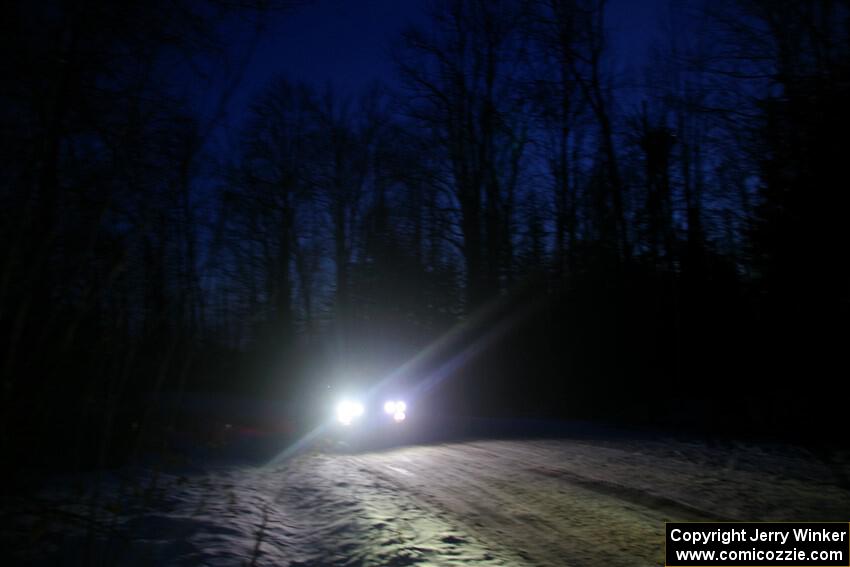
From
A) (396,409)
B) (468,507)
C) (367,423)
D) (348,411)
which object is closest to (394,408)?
(396,409)

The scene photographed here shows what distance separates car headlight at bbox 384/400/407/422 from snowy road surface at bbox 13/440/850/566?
385cm

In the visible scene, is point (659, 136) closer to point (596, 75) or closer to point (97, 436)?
point (596, 75)

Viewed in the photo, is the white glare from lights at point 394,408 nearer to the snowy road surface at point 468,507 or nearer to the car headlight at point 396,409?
the car headlight at point 396,409

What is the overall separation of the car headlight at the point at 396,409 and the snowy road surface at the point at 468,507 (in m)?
3.85

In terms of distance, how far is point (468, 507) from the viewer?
768cm

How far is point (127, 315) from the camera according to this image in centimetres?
472

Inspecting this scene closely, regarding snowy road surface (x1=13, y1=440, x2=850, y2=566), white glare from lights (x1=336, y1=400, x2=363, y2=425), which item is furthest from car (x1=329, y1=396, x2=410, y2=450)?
snowy road surface (x1=13, y1=440, x2=850, y2=566)

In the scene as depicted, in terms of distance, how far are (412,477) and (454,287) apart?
22.6m

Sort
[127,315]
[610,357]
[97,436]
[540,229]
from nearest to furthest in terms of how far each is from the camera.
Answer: [127,315]
[97,436]
[610,357]
[540,229]

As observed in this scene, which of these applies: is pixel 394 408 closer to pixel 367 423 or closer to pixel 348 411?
pixel 367 423

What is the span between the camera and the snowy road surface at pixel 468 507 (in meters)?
5.76

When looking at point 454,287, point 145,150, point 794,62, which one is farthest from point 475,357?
point 145,150

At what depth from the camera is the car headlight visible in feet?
50.9

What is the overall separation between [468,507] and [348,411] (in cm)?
803
